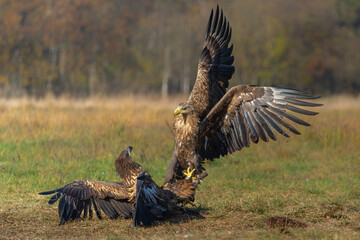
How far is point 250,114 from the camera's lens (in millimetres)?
6262

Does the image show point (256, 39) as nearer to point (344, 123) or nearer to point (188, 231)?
point (344, 123)

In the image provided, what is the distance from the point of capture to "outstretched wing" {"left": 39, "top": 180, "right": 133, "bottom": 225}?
19.1 feet

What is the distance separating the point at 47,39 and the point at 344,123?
739 inches

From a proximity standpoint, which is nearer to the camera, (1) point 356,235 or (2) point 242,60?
(1) point 356,235

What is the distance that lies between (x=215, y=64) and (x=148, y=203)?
3.22 metres

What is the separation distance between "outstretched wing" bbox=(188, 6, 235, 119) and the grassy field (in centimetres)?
169

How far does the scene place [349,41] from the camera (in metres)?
25.2

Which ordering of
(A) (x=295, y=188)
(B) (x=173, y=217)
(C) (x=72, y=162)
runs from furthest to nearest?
1. (C) (x=72, y=162)
2. (A) (x=295, y=188)
3. (B) (x=173, y=217)

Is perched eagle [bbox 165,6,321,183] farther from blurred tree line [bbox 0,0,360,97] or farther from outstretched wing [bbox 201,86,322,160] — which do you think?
blurred tree line [bbox 0,0,360,97]

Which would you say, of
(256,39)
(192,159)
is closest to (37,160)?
(192,159)

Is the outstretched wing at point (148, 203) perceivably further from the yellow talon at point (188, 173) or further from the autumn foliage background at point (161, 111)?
the yellow talon at point (188, 173)

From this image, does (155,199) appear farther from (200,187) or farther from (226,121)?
(200,187)

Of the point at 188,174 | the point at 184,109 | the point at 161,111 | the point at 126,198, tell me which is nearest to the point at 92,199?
the point at 126,198

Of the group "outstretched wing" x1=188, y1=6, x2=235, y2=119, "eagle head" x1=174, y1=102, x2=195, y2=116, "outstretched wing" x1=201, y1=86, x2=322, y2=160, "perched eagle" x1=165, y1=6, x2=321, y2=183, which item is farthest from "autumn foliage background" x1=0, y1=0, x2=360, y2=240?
"outstretched wing" x1=188, y1=6, x2=235, y2=119
